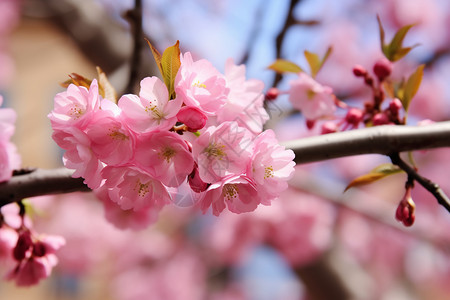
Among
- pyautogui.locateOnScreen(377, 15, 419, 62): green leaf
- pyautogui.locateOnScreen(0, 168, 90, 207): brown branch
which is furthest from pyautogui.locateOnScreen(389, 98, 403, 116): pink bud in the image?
pyautogui.locateOnScreen(0, 168, 90, 207): brown branch

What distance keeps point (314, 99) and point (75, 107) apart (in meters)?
0.53

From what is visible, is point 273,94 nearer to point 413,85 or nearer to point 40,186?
point 413,85

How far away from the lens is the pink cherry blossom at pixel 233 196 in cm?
57

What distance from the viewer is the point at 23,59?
24.4 ft

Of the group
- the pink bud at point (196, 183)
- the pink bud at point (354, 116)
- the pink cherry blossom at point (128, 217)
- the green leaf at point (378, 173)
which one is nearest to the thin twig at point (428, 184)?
the green leaf at point (378, 173)

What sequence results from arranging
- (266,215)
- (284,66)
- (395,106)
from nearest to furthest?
(395,106) → (284,66) → (266,215)

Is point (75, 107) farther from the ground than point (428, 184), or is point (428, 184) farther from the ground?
point (75, 107)

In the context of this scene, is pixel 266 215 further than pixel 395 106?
Yes

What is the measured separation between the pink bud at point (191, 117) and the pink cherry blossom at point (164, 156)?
2 centimetres

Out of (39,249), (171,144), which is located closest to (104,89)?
(171,144)

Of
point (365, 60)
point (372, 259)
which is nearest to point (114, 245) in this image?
point (372, 259)

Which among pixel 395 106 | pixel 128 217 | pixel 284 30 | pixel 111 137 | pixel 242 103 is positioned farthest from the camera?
pixel 284 30

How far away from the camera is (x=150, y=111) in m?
0.55

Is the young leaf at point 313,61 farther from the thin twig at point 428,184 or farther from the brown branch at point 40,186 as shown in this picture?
the brown branch at point 40,186
